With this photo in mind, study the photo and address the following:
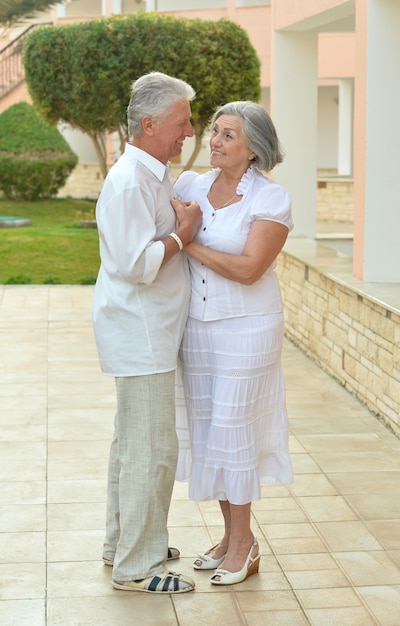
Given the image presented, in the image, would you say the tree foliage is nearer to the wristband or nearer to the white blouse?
the white blouse

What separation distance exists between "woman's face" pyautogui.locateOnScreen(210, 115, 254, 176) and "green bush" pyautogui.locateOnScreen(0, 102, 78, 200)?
20.2 m

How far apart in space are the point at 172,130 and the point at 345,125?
23599mm

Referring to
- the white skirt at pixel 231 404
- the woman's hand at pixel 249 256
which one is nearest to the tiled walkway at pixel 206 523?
the white skirt at pixel 231 404

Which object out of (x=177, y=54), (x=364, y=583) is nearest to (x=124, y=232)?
(x=364, y=583)

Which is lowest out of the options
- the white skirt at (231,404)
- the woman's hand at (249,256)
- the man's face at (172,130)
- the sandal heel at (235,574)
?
the sandal heel at (235,574)

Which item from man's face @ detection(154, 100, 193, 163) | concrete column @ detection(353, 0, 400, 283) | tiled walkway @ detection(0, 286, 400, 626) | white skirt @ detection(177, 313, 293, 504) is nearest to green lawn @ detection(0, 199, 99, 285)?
concrete column @ detection(353, 0, 400, 283)

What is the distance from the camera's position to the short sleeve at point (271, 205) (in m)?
4.33

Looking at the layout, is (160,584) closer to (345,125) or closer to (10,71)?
(345,125)

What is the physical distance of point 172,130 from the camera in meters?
4.19

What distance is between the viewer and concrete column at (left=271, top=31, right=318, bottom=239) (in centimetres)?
1165

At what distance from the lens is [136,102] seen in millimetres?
4180

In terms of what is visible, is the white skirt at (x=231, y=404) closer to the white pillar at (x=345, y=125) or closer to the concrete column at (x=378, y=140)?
the concrete column at (x=378, y=140)

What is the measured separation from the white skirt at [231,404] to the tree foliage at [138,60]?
507 inches

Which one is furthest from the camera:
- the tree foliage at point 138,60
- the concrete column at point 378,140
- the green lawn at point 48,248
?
the tree foliage at point 138,60
